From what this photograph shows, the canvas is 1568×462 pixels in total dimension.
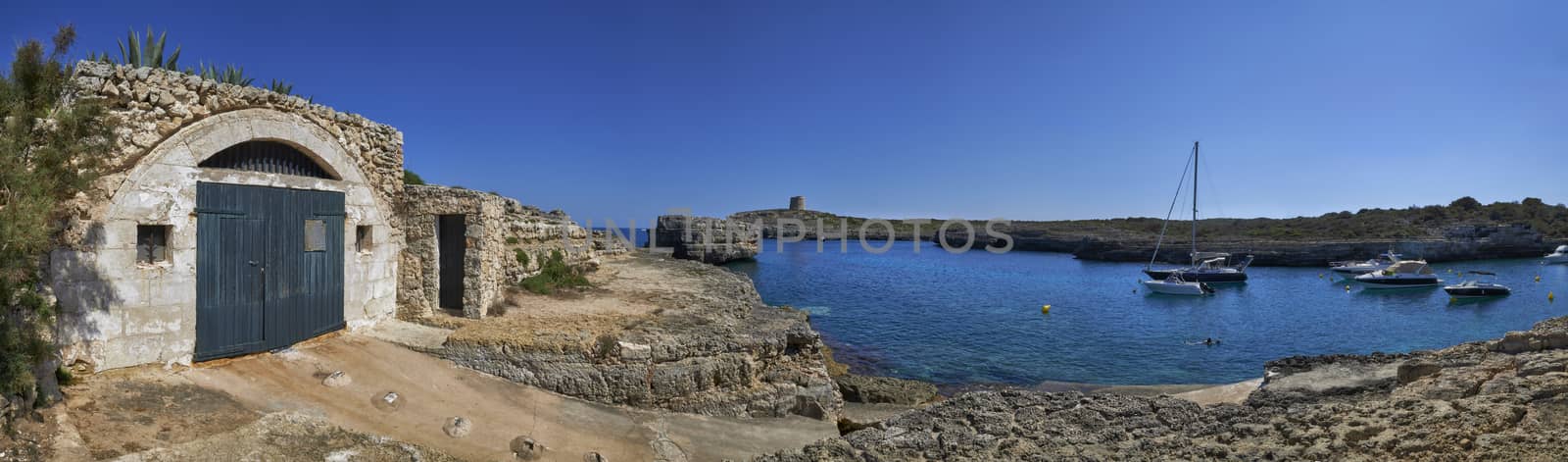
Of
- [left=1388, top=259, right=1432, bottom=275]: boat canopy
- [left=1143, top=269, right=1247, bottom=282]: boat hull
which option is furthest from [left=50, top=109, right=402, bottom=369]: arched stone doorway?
[left=1388, top=259, right=1432, bottom=275]: boat canopy

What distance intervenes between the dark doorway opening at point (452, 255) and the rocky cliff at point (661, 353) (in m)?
0.96

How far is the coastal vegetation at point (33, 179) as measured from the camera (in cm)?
562

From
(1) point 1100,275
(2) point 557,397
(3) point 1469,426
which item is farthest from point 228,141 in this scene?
(1) point 1100,275

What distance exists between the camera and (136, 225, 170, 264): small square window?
7211mm

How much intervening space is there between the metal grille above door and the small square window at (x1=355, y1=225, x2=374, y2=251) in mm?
1006

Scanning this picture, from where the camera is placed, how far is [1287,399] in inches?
231

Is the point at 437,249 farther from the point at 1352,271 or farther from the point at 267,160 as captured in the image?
the point at 1352,271

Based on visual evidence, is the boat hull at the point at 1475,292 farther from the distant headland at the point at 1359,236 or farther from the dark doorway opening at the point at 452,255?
the dark doorway opening at the point at 452,255

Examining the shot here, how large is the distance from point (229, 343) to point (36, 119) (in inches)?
117

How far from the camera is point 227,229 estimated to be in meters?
7.80

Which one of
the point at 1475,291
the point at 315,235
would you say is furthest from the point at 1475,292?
the point at 315,235

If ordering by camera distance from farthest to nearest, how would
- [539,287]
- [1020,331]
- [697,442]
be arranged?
[1020,331] < [539,287] < [697,442]

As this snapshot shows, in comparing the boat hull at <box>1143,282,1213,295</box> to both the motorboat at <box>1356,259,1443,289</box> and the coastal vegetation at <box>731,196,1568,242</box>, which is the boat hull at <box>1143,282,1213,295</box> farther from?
the coastal vegetation at <box>731,196,1568,242</box>

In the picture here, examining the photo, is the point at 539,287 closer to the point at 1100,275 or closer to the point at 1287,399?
the point at 1287,399
